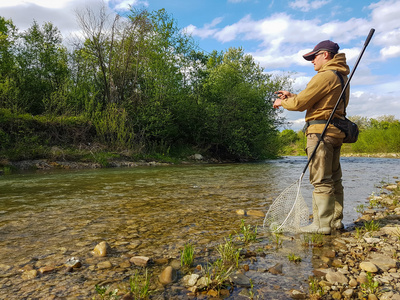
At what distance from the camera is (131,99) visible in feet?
80.2

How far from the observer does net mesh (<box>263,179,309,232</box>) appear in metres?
4.22

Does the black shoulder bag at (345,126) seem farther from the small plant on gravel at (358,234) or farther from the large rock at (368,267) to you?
the large rock at (368,267)

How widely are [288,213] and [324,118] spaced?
5.03ft

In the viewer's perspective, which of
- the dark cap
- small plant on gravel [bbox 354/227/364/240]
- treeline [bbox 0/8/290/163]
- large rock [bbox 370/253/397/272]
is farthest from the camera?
treeline [bbox 0/8/290/163]

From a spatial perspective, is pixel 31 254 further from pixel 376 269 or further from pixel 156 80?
pixel 156 80

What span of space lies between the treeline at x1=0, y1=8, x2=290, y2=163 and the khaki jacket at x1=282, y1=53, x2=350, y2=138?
17.2m

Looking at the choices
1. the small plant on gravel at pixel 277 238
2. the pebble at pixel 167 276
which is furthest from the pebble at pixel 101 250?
the small plant on gravel at pixel 277 238

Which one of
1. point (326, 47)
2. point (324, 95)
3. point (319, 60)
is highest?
point (326, 47)

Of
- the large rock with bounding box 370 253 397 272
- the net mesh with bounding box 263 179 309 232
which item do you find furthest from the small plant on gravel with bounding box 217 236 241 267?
the large rock with bounding box 370 253 397 272

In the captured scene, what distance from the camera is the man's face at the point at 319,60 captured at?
4.29 metres

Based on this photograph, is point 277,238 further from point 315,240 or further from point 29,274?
point 29,274

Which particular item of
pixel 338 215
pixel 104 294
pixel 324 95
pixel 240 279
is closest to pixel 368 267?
pixel 240 279

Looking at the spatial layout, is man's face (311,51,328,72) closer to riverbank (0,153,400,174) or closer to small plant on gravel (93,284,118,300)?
small plant on gravel (93,284,118,300)

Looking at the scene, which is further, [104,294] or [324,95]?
[324,95]
